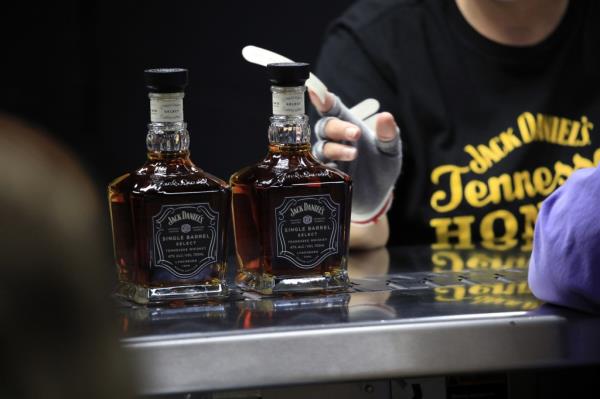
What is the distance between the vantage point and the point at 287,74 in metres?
0.88

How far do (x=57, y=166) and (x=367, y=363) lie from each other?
541 millimetres

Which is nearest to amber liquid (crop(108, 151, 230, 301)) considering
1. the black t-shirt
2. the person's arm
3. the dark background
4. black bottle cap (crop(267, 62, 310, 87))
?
black bottle cap (crop(267, 62, 310, 87))

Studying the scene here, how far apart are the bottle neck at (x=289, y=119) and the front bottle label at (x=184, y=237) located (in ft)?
0.31

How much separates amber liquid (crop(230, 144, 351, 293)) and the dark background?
128 cm

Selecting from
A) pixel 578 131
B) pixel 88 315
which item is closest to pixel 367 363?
pixel 88 315

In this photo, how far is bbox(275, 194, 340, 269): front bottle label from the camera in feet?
2.91

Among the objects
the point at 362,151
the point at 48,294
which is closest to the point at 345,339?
the point at 362,151

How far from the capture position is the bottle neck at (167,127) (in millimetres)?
872

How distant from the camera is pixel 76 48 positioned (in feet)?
7.11

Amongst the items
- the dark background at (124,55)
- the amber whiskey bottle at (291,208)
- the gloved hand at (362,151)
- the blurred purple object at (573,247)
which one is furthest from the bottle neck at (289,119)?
the dark background at (124,55)

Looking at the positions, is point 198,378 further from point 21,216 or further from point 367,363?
point 21,216

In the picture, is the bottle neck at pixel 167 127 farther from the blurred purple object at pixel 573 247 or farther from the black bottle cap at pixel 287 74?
the blurred purple object at pixel 573 247

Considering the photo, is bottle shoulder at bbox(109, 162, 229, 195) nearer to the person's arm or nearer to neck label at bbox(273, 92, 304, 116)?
neck label at bbox(273, 92, 304, 116)

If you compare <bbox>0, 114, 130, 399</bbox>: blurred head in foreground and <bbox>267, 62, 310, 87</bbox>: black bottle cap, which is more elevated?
<bbox>267, 62, 310, 87</bbox>: black bottle cap
